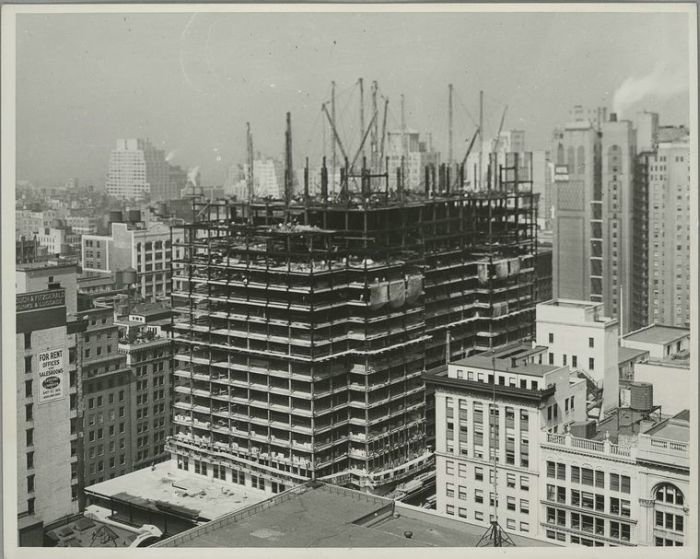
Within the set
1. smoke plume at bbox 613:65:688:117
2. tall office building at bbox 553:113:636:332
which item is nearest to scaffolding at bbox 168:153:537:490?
smoke plume at bbox 613:65:688:117

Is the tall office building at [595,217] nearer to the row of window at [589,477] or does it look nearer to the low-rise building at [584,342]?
the low-rise building at [584,342]

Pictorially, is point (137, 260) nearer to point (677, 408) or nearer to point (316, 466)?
point (316, 466)

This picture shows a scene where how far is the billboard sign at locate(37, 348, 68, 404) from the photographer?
24.8 meters

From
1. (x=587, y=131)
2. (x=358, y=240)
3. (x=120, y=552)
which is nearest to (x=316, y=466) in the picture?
(x=358, y=240)

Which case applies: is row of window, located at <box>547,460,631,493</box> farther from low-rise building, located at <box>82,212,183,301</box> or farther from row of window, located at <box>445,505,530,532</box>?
low-rise building, located at <box>82,212,183,301</box>

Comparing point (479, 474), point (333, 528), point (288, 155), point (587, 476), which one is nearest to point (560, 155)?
point (288, 155)

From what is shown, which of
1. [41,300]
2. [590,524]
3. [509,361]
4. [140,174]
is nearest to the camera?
[590,524]

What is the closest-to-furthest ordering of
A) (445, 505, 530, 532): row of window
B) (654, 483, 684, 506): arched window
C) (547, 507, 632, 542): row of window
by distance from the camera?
1. (654, 483, 684, 506): arched window
2. (547, 507, 632, 542): row of window
3. (445, 505, 530, 532): row of window

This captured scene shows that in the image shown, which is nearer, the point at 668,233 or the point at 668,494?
the point at 668,494

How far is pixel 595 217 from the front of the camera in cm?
4706

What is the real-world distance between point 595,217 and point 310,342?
22.4 metres

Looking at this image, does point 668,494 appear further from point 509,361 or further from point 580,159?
point 580,159

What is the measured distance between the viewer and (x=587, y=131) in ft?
142

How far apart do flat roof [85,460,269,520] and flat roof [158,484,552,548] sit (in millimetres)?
5771
